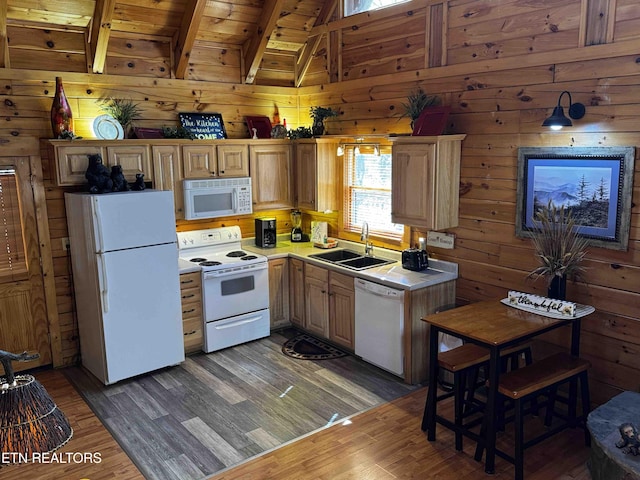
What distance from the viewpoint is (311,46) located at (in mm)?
5785

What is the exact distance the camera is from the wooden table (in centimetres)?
312

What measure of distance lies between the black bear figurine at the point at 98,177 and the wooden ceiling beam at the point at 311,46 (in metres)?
2.54

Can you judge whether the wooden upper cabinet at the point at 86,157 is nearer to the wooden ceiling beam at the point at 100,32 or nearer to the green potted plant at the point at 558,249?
the wooden ceiling beam at the point at 100,32

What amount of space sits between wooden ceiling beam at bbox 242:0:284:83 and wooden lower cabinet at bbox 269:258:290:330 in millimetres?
1984

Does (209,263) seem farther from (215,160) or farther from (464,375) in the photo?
(464,375)

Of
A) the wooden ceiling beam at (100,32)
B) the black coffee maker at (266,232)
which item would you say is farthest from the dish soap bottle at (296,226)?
the wooden ceiling beam at (100,32)

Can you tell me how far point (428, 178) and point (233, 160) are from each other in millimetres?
2085

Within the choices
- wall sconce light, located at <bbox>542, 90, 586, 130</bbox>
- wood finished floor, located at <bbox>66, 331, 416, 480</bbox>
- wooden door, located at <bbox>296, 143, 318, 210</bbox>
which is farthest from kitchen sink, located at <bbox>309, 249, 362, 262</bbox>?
wall sconce light, located at <bbox>542, 90, 586, 130</bbox>

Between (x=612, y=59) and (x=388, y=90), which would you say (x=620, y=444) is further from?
(x=388, y=90)

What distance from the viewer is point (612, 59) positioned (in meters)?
3.34

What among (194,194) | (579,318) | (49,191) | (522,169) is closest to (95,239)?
(49,191)

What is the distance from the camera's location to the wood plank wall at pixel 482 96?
11.2 feet

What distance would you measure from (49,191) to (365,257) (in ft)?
9.50

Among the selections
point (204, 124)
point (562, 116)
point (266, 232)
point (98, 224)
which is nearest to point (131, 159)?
point (98, 224)
